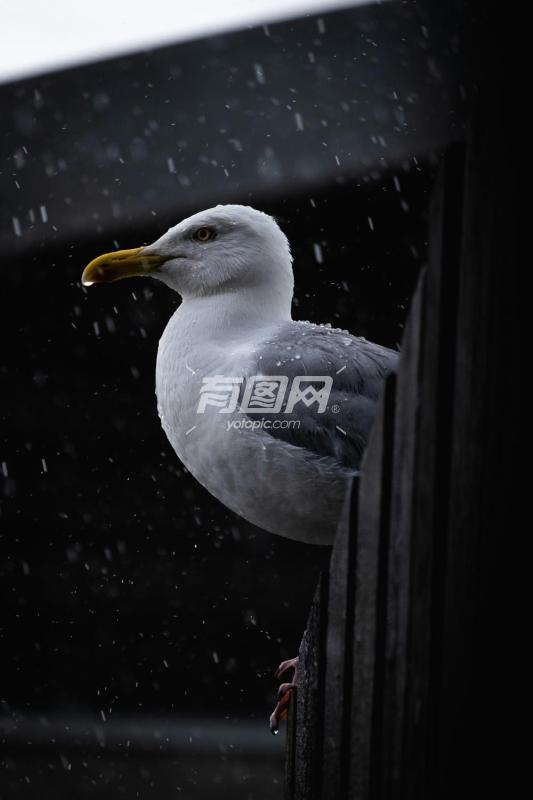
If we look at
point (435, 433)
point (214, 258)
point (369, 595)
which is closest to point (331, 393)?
point (214, 258)

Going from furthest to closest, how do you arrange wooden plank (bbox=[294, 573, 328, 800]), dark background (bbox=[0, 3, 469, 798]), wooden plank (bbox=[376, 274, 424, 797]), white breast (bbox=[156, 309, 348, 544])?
1. dark background (bbox=[0, 3, 469, 798])
2. white breast (bbox=[156, 309, 348, 544])
3. wooden plank (bbox=[294, 573, 328, 800])
4. wooden plank (bbox=[376, 274, 424, 797])

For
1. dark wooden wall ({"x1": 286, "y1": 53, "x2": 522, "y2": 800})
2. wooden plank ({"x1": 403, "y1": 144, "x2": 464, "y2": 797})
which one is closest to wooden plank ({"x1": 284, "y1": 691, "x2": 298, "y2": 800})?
Answer: dark wooden wall ({"x1": 286, "y1": 53, "x2": 522, "y2": 800})

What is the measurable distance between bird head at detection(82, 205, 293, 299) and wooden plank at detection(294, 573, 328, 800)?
41.2 inches

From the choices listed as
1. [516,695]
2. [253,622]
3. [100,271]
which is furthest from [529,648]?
[253,622]

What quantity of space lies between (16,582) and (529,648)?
4.65 metres

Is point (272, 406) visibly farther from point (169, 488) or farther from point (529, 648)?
point (169, 488)

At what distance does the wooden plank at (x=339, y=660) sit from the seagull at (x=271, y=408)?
26.9 inches

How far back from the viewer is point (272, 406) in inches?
73.1

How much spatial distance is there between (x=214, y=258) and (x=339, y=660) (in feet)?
4.39

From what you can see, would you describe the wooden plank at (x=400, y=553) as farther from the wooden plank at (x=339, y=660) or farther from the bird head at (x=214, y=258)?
the bird head at (x=214, y=258)

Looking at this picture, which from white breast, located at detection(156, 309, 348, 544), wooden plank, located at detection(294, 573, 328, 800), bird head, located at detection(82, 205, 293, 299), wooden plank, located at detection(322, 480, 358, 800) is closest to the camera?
wooden plank, located at detection(322, 480, 358, 800)

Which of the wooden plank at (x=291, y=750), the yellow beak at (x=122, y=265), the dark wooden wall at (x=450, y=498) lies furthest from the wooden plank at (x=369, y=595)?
the yellow beak at (x=122, y=265)

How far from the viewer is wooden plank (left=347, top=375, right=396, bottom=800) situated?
33.9 inches

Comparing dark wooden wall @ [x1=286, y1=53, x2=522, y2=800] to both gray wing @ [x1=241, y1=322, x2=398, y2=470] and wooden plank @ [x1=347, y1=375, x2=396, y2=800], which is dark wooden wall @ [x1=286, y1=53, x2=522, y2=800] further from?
gray wing @ [x1=241, y1=322, x2=398, y2=470]
